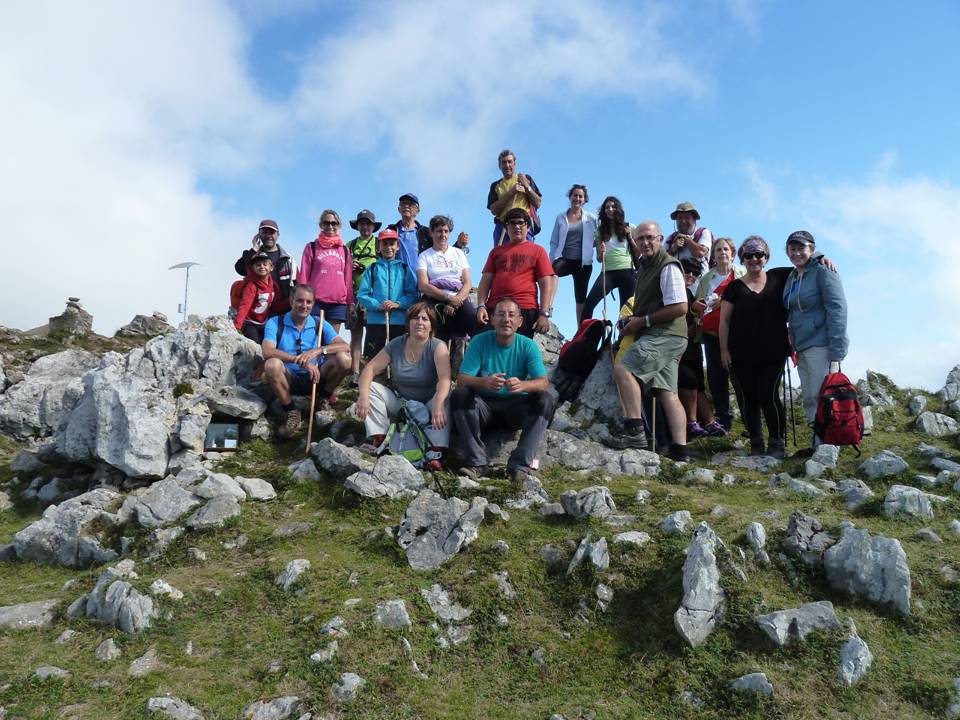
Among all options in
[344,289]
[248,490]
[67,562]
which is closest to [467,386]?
[248,490]

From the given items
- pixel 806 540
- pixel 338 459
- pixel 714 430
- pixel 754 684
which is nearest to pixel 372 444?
pixel 338 459

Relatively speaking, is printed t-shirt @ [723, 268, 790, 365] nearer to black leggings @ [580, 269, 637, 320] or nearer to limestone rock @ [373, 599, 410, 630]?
black leggings @ [580, 269, 637, 320]

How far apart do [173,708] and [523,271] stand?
8.29m

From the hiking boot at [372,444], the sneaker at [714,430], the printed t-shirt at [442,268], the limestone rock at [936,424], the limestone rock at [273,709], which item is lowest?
the limestone rock at [273,709]

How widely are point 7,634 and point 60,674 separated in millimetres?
1150

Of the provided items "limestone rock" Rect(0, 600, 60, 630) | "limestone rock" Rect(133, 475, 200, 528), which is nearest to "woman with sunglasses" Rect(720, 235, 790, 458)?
"limestone rock" Rect(133, 475, 200, 528)

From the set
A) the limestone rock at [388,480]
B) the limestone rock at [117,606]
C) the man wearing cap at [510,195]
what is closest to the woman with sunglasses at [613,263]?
the man wearing cap at [510,195]

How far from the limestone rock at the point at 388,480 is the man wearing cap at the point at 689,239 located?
7077mm

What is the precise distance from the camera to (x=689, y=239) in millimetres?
12875

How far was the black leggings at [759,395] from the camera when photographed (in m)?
10.6

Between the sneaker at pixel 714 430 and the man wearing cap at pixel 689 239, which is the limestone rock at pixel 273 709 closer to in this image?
the sneaker at pixel 714 430

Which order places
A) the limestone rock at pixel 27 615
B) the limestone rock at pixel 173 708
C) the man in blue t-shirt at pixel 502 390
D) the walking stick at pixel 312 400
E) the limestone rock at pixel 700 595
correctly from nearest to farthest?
the limestone rock at pixel 173 708 → the limestone rock at pixel 700 595 → the limestone rock at pixel 27 615 → the man in blue t-shirt at pixel 502 390 → the walking stick at pixel 312 400

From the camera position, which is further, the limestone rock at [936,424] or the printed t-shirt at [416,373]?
the limestone rock at [936,424]

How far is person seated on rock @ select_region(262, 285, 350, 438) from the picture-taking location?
1141 cm
